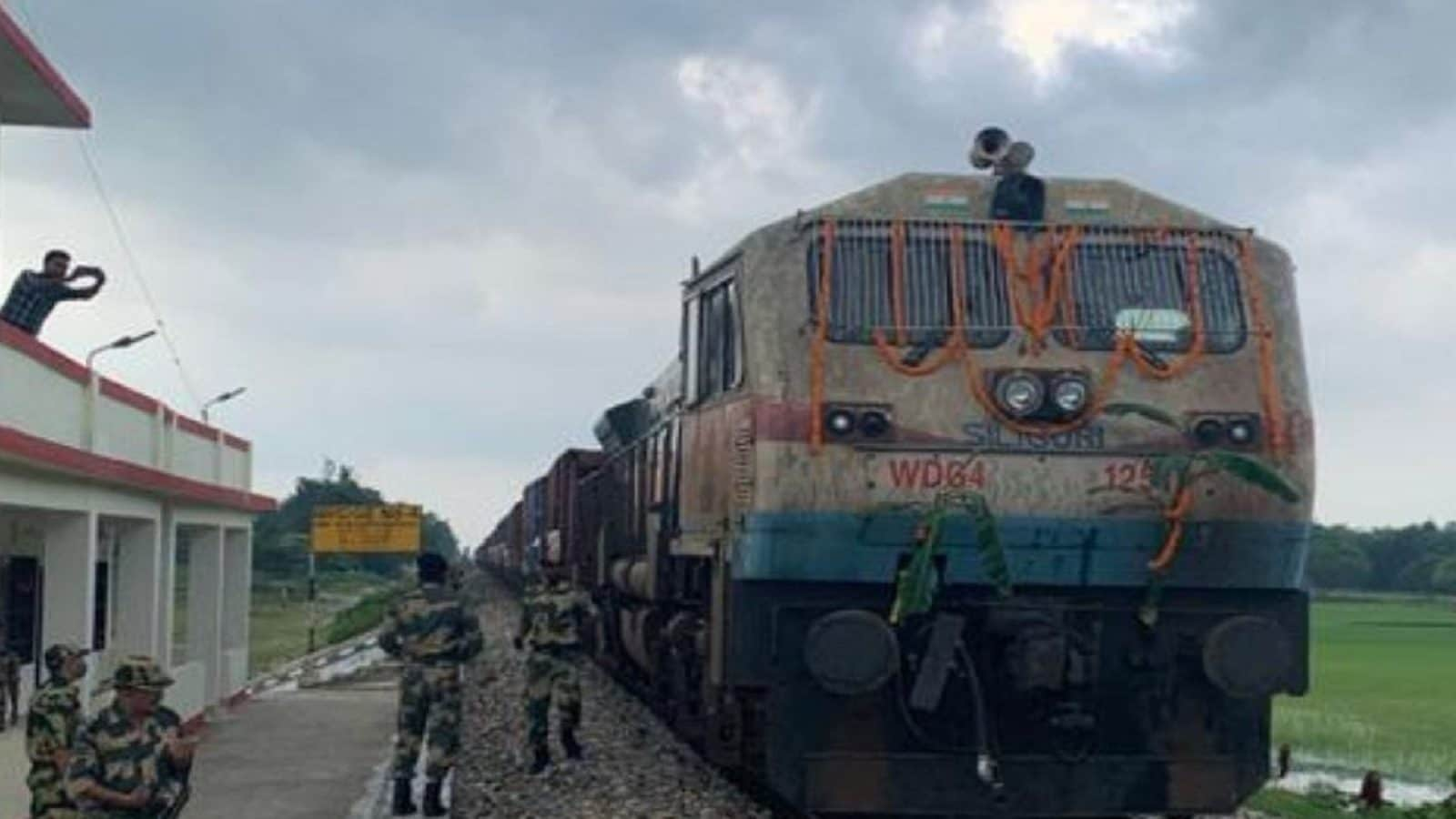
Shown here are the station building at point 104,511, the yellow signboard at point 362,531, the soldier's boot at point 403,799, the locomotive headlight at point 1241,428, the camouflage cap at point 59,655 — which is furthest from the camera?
the yellow signboard at point 362,531

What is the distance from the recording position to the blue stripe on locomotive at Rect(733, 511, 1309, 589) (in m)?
9.27

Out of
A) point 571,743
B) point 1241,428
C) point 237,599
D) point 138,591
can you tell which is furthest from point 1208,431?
point 237,599

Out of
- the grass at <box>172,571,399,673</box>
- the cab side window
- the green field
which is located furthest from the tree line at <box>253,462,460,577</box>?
the cab side window

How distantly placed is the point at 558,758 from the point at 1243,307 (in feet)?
23.7

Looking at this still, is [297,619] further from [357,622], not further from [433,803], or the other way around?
[433,803]

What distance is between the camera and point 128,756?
23.5 feet

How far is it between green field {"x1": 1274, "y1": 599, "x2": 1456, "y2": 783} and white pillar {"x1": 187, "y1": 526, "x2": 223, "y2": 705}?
11.4 m

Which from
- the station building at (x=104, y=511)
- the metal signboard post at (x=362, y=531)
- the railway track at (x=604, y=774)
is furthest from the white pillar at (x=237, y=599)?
the metal signboard post at (x=362, y=531)

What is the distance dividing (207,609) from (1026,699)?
11064mm

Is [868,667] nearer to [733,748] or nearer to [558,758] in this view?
[733,748]

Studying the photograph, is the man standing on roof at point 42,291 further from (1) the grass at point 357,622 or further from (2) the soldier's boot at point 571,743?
(1) the grass at point 357,622

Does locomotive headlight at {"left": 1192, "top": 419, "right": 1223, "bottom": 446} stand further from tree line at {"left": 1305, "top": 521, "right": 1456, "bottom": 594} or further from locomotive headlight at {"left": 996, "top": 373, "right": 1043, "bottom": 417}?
tree line at {"left": 1305, "top": 521, "right": 1456, "bottom": 594}

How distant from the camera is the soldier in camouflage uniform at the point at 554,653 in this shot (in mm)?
14156

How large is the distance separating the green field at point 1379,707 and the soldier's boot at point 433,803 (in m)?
11.3
